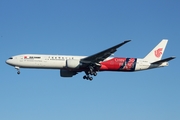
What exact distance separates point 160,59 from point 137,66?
5.45m


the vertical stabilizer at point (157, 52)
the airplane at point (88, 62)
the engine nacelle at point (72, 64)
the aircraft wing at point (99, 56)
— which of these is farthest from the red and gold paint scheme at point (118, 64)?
the engine nacelle at point (72, 64)

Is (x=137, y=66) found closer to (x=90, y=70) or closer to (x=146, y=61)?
(x=146, y=61)

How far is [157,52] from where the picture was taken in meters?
73.3

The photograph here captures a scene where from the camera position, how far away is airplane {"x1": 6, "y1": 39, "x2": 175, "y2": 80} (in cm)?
6606

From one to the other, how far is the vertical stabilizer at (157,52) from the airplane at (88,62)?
40.9 inches

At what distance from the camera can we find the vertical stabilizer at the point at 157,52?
71806 mm

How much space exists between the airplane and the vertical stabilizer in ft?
3.41

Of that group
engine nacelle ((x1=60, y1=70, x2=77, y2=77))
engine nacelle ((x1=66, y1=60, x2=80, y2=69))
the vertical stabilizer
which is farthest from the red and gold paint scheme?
engine nacelle ((x1=60, y1=70, x2=77, y2=77))

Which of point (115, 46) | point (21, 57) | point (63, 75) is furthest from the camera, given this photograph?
point (63, 75)

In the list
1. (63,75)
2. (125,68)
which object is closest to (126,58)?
(125,68)

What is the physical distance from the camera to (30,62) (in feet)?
218

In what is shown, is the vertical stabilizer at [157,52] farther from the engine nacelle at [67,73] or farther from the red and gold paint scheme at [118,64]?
the engine nacelle at [67,73]

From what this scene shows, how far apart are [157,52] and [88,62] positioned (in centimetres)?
1346

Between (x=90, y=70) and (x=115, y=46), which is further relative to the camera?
(x=90, y=70)
